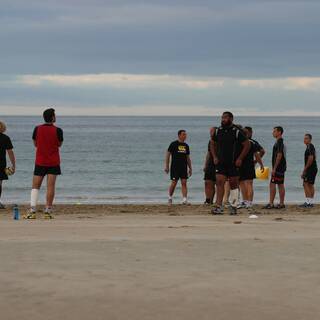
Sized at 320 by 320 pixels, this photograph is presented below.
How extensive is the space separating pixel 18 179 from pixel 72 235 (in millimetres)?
23167

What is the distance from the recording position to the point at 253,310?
245 inches

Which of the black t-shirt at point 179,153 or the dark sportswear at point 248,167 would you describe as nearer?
the dark sportswear at point 248,167

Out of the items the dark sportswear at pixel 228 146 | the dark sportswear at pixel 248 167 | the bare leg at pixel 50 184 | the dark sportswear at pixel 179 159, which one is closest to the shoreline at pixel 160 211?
the dark sportswear at pixel 248 167

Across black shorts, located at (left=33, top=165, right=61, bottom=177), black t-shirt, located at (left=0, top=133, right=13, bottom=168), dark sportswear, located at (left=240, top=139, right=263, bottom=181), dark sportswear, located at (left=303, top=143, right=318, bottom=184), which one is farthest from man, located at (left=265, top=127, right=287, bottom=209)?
black t-shirt, located at (left=0, top=133, right=13, bottom=168)

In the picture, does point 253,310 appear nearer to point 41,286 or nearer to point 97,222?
point 41,286

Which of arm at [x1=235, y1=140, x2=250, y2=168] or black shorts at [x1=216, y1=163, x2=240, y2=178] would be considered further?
black shorts at [x1=216, y1=163, x2=240, y2=178]

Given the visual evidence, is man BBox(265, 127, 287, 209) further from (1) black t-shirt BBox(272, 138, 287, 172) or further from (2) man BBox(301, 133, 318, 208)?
(2) man BBox(301, 133, 318, 208)

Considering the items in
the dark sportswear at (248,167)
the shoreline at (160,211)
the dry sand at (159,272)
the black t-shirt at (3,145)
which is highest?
the black t-shirt at (3,145)

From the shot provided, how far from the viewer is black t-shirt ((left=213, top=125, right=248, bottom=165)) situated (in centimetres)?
1311

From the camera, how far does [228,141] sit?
13.1 m

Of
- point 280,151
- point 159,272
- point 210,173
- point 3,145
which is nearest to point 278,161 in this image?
point 280,151

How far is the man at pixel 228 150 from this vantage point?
1310 centimetres

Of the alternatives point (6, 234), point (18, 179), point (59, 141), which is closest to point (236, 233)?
point (6, 234)

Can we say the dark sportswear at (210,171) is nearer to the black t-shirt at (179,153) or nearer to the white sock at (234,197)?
the black t-shirt at (179,153)
